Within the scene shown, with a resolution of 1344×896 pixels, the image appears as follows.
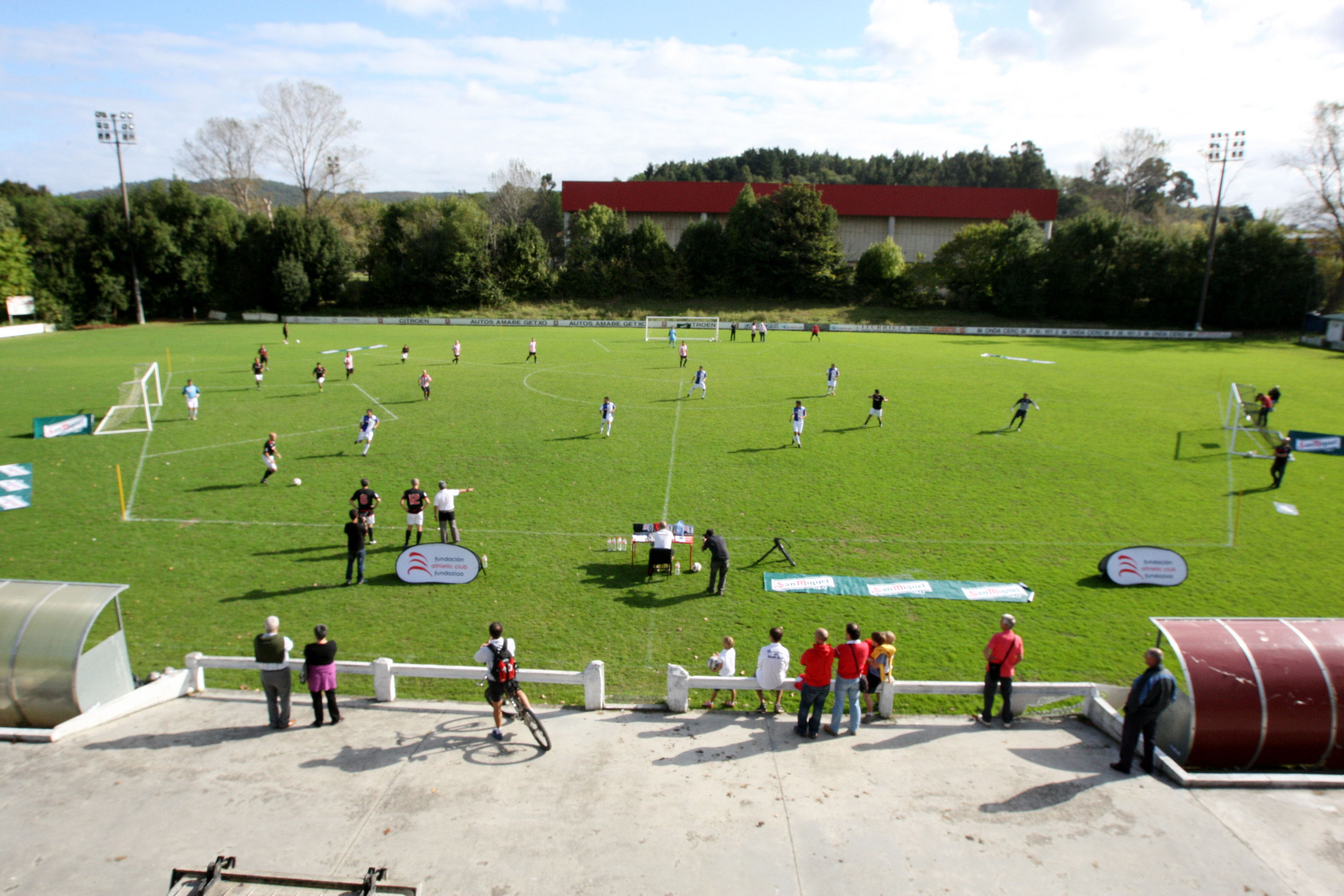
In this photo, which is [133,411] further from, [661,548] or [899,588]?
[899,588]

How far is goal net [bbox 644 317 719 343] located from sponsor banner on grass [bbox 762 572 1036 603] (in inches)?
1651

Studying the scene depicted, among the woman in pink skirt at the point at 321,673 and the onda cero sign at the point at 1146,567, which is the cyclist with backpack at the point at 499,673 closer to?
the woman in pink skirt at the point at 321,673

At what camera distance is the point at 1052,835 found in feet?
23.7

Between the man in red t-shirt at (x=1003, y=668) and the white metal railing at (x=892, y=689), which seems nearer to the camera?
the man in red t-shirt at (x=1003, y=668)

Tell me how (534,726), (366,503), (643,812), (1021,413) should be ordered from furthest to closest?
(1021,413) < (366,503) < (534,726) < (643,812)

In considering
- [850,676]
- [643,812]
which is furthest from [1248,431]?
[643,812]

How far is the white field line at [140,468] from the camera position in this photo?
18469 mm

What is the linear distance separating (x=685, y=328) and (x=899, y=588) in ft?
166

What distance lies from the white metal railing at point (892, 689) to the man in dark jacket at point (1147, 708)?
1.21 m

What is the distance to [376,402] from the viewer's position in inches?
1193

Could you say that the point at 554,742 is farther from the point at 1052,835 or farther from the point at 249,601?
the point at 249,601

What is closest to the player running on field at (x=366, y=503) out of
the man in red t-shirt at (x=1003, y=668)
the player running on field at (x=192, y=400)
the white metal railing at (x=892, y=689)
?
the white metal railing at (x=892, y=689)

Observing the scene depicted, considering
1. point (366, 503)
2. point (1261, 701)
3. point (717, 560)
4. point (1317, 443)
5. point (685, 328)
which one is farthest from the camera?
point (685, 328)

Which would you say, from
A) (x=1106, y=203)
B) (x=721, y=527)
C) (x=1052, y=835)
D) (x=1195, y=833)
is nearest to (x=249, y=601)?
(x=721, y=527)
